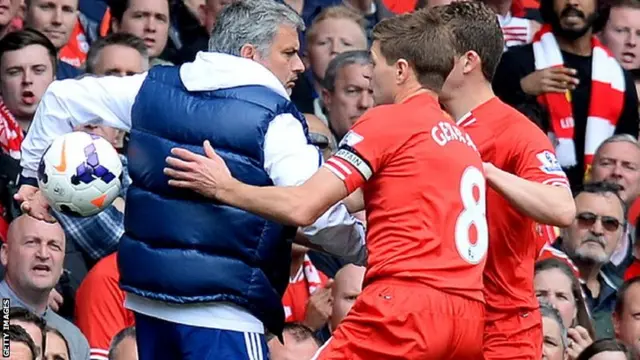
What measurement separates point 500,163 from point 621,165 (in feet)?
17.0

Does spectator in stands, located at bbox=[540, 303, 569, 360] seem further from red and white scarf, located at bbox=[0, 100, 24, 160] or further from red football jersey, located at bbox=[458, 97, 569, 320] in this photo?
red and white scarf, located at bbox=[0, 100, 24, 160]

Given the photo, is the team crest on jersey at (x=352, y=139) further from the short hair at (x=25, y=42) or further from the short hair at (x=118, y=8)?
the short hair at (x=118, y=8)

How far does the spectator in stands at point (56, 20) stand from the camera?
11.4 m

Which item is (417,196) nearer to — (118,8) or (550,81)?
(550,81)

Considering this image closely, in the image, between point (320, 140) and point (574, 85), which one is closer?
point (320, 140)

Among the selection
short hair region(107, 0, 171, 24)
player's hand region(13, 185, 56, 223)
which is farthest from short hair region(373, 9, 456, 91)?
short hair region(107, 0, 171, 24)

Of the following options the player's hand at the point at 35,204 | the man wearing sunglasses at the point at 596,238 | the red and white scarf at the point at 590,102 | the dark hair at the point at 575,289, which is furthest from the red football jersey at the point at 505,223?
the red and white scarf at the point at 590,102

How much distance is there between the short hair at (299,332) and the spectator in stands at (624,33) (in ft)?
16.3

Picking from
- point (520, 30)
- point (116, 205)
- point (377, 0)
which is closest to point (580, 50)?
point (520, 30)

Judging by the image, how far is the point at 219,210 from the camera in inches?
265

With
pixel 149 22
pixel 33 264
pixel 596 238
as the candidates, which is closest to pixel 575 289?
pixel 596 238

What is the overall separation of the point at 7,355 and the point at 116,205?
2752 mm

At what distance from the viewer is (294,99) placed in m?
12.0

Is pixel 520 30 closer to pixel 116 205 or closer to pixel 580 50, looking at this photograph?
pixel 580 50
